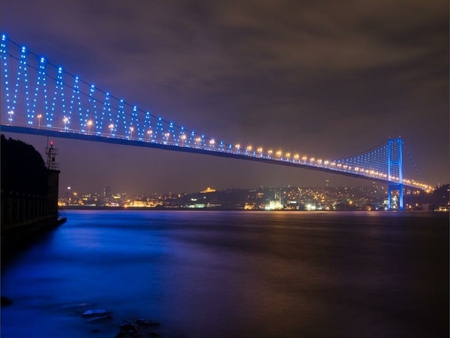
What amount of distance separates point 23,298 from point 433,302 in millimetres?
6692

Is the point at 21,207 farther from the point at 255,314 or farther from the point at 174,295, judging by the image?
the point at 255,314

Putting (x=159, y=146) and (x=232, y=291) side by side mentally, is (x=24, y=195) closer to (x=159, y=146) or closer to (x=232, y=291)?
(x=232, y=291)

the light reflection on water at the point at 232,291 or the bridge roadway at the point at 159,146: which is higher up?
the bridge roadway at the point at 159,146

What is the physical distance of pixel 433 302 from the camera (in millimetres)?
8250

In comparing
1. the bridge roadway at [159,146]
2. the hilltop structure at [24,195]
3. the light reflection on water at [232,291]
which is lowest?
the light reflection on water at [232,291]

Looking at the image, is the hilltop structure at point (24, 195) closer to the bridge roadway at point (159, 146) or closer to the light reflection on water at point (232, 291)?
the light reflection on water at point (232, 291)

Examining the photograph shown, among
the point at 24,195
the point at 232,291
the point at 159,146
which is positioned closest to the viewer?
the point at 232,291

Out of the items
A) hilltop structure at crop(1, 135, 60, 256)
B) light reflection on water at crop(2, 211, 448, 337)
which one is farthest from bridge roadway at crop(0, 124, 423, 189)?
light reflection on water at crop(2, 211, 448, 337)

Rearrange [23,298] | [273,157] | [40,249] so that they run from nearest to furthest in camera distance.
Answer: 1. [23,298]
2. [40,249]
3. [273,157]

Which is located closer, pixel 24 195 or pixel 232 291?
pixel 232 291

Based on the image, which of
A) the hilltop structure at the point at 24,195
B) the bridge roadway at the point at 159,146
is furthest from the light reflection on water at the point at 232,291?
the bridge roadway at the point at 159,146

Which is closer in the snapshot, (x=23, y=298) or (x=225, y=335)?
(x=225, y=335)

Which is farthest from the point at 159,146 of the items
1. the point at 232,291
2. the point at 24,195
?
the point at 232,291

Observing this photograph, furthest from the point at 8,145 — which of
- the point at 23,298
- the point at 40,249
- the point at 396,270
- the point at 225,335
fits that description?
the point at 225,335
